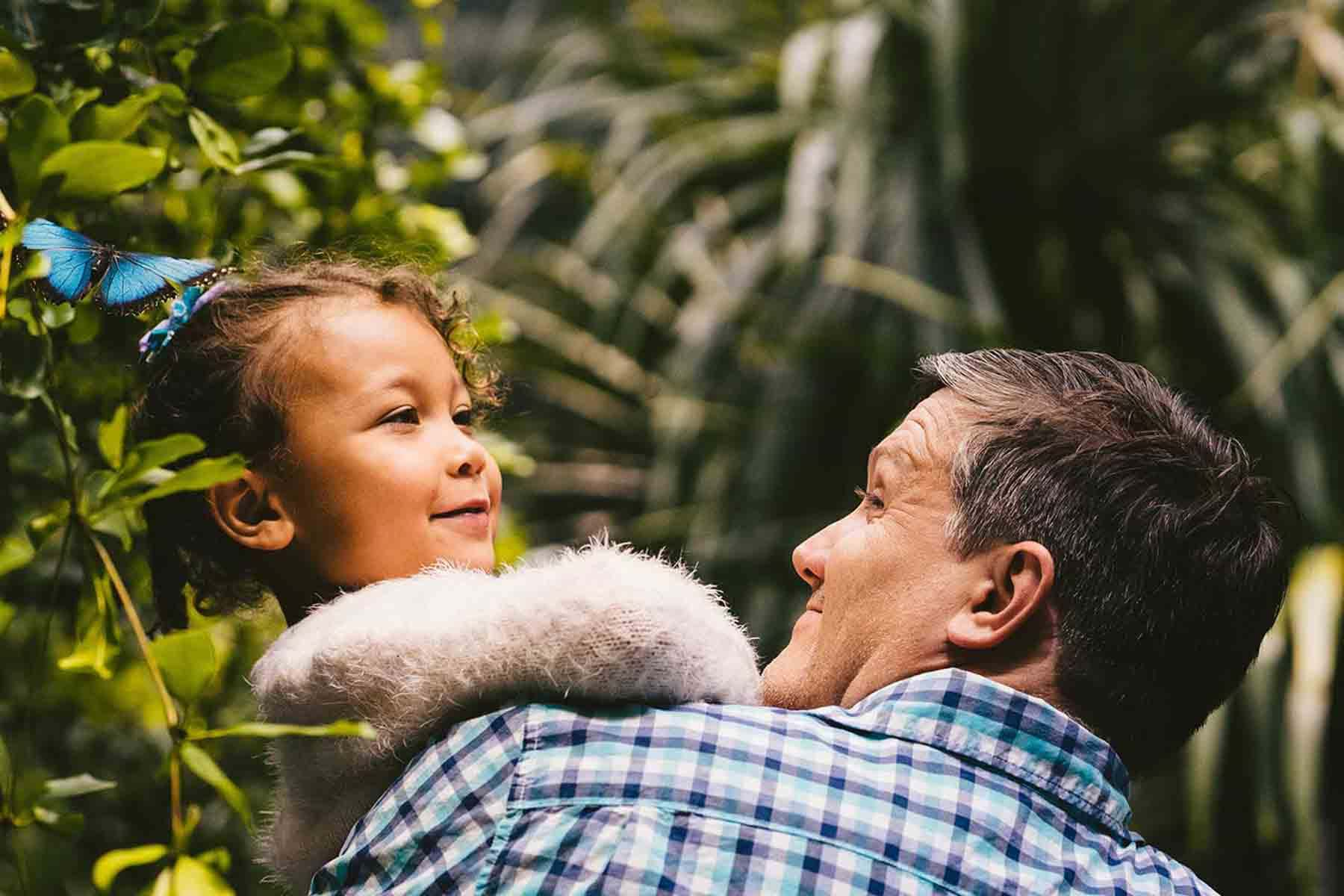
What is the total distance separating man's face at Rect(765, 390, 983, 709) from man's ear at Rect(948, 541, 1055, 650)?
0.01 meters

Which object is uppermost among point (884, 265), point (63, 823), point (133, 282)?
point (133, 282)

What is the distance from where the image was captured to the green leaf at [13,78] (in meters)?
0.95

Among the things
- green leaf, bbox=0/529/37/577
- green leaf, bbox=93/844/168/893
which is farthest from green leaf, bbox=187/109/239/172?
green leaf, bbox=93/844/168/893

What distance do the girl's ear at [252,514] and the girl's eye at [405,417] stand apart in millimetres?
131

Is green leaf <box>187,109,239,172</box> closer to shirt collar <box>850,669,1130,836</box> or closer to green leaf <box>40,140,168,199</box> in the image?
green leaf <box>40,140,168,199</box>

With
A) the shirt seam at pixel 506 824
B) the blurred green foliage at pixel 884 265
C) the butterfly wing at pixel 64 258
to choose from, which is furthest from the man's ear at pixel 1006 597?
the blurred green foliage at pixel 884 265

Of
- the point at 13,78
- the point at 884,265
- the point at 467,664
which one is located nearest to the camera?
the point at 13,78

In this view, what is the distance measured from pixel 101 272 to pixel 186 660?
0.42m

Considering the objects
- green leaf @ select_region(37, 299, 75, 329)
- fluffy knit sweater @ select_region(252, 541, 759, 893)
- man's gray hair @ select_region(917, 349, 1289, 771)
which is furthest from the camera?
man's gray hair @ select_region(917, 349, 1289, 771)

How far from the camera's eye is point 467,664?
1.10m

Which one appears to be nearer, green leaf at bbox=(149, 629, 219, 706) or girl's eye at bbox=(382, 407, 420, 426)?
green leaf at bbox=(149, 629, 219, 706)

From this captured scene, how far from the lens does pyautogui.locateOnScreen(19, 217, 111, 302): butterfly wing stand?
101 centimetres

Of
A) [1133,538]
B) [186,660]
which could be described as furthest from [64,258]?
[1133,538]

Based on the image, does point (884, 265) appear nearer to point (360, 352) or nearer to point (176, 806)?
point (360, 352)
